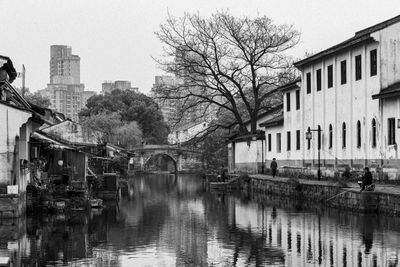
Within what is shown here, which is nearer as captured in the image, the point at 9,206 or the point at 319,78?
the point at 9,206

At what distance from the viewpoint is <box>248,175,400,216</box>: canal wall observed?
32375 millimetres

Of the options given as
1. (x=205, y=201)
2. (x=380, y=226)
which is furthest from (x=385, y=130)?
(x=380, y=226)

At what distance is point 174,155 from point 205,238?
4248 inches

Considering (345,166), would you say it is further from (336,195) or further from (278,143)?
(278,143)

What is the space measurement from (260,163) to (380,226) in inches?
1595

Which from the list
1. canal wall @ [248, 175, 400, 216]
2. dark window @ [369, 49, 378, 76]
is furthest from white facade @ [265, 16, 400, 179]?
canal wall @ [248, 175, 400, 216]

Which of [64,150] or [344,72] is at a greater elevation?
[344,72]

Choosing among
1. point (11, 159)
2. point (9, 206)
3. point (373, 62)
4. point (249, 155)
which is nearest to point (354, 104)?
point (373, 62)

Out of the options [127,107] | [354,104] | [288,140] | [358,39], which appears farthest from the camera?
[127,107]

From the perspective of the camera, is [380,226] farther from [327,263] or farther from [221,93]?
[221,93]

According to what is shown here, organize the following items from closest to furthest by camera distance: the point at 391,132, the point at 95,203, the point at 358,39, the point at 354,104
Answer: the point at 95,203 → the point at 391,132 → the point at 358,39 → the point at 354,104

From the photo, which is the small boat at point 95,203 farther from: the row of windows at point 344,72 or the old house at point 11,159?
the row of windows at point 344,72

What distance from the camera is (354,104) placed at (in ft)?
153

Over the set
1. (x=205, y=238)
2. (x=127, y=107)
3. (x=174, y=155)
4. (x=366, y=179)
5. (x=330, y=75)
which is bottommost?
(x=205, y=238)
